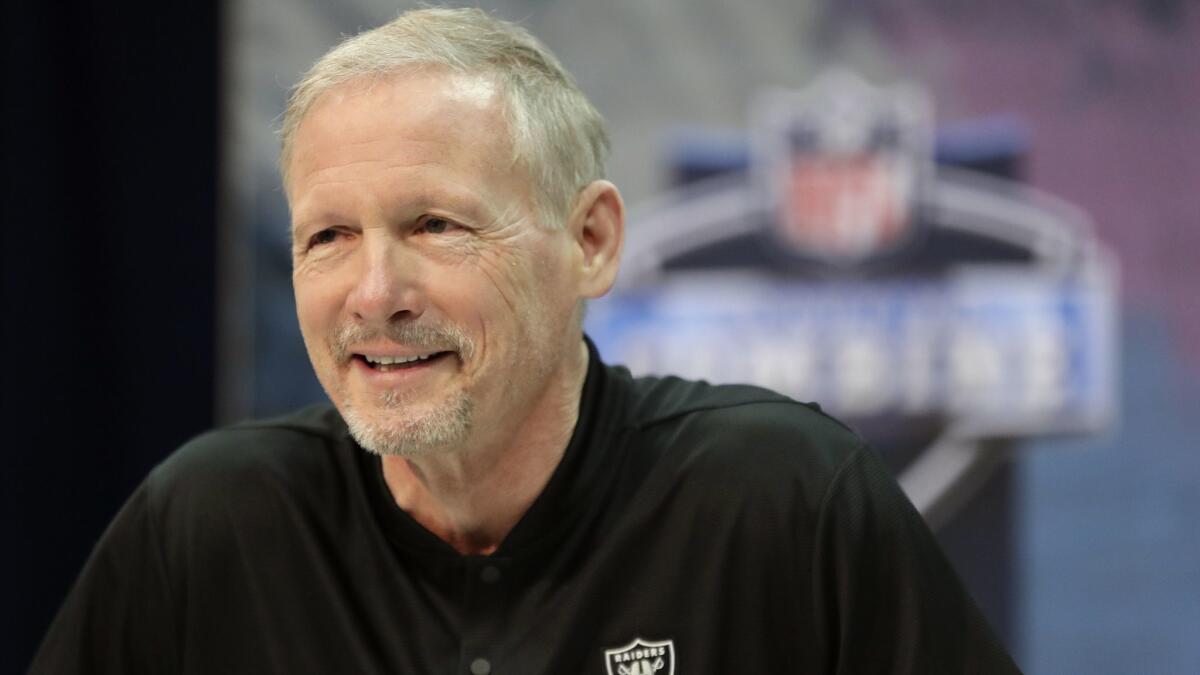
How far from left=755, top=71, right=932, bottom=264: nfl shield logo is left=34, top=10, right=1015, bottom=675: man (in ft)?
5.11

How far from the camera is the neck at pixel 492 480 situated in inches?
61.9

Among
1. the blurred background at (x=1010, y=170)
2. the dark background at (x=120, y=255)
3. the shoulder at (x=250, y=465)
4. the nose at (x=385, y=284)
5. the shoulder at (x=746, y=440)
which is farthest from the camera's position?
the dark background at (x=120, y=255)

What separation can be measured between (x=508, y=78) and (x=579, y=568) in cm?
54

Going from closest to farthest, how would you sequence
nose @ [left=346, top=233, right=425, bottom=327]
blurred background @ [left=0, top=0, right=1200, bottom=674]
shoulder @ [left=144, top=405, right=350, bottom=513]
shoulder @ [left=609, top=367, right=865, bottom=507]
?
1. nose @ [left=346, top=233, right=425, bottom=327]
2. shoulder @ [left=609, top=367, right=865, bottom=507]
3. shoulder @ [left=144, top=405, right=350, bottom=513]
4. blurred background @ [left=0, top=0, right=1200, bottom=674]

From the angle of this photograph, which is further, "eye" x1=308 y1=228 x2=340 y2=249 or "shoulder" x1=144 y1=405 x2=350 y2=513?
"shoulder" x1=144 y1=405 x2=350 y2=513

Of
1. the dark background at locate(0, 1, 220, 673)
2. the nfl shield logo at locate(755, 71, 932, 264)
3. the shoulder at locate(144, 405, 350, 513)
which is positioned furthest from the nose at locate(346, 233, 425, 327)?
the dark background at locate(0, 1, 220, 673)

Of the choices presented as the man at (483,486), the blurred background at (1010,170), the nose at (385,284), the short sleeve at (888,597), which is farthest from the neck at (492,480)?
the blurred background at (1010,170)

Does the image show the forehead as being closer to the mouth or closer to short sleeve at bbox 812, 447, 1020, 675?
the mouth

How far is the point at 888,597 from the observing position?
1.46 metres

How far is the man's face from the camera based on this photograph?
55.7 inches

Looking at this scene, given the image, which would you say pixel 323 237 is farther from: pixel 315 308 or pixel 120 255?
pixel 120 255

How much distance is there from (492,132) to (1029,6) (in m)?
2.06

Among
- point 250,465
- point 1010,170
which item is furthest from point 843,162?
point 250,465

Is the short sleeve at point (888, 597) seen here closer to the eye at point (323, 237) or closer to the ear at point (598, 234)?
the ear at point (598, 234)
